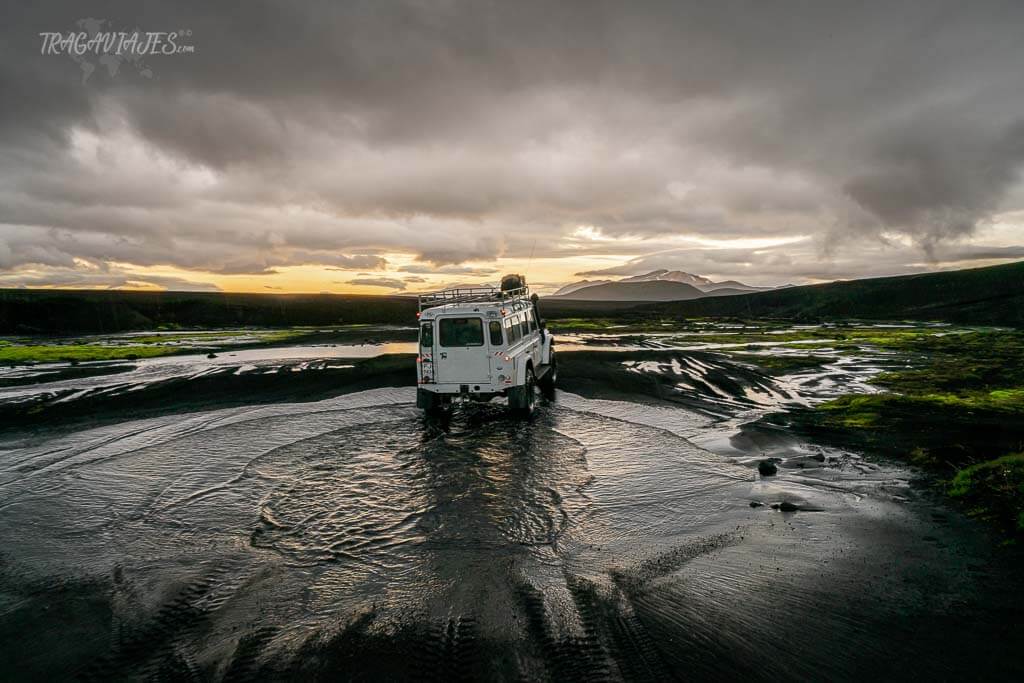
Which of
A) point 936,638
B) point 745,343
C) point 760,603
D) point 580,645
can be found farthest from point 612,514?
point 745,343

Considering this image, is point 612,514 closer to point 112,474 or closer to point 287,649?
point 287,649

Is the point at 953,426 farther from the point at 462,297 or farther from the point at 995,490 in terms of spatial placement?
the point at 462,297

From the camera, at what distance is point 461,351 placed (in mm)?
13945

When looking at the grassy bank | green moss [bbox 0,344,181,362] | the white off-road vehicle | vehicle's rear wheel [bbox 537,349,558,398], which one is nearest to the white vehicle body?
the white off-road vehicle

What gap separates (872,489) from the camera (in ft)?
28.5

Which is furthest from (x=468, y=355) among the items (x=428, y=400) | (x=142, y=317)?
(x=142, y=317)

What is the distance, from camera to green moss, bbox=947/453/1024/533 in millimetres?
7156

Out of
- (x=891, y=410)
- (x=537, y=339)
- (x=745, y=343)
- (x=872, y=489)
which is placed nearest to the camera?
(x=872, y=489)

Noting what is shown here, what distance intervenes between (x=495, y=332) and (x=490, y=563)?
26.3ft

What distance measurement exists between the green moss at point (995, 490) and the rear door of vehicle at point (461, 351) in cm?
984

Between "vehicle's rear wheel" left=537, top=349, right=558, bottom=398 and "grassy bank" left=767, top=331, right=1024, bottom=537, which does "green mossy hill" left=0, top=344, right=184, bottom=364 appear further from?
"grassy bank" left=767, top=331, right=1024, bottom=537

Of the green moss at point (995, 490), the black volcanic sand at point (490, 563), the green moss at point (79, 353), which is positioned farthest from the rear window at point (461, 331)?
the green moss at point (79, 353)

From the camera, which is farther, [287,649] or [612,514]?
[612,514]

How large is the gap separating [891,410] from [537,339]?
34.8 ft
